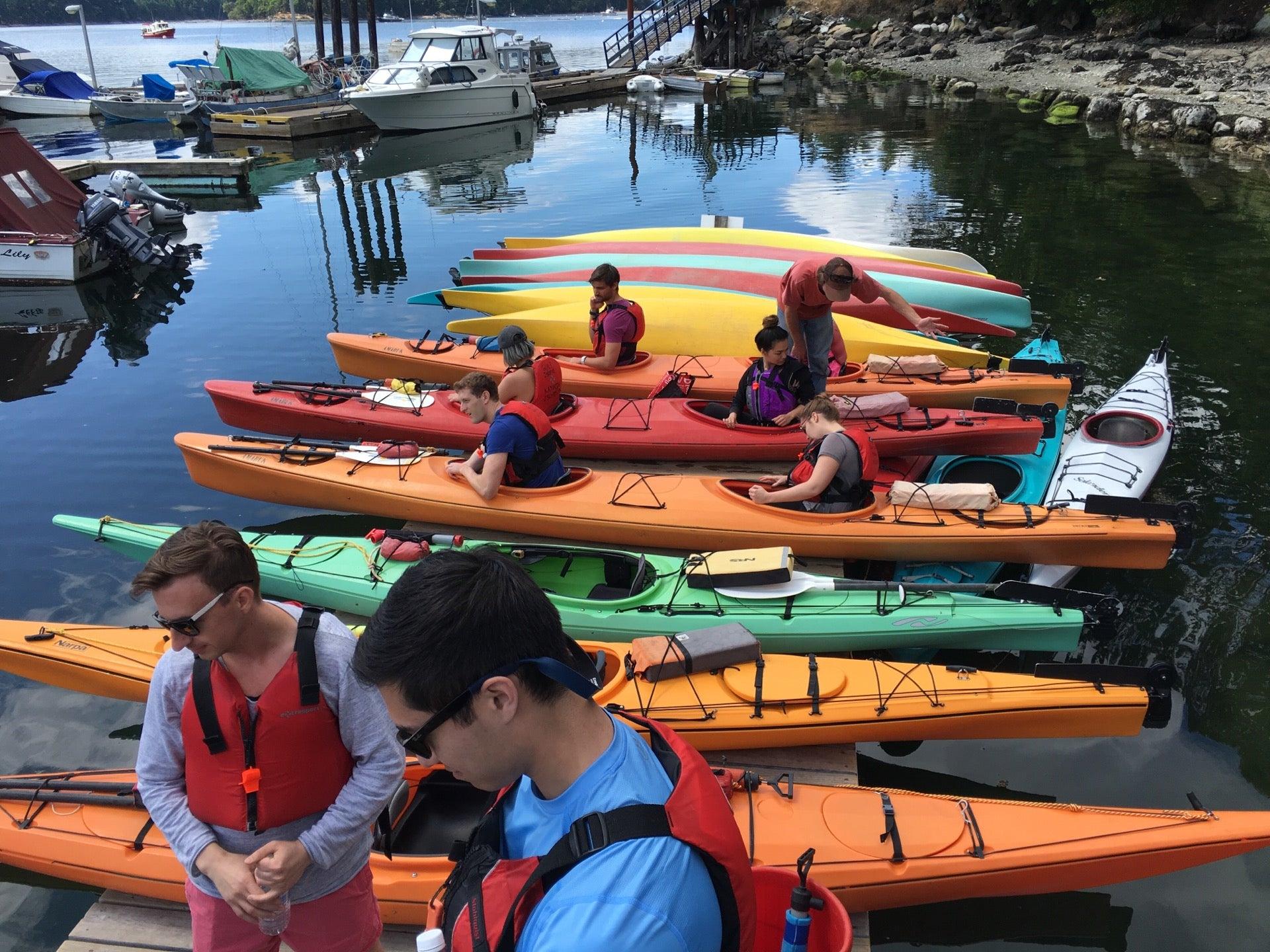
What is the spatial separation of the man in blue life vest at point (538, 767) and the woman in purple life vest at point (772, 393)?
19.6 feet

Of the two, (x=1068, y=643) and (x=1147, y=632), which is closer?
(x=1068, y=643)

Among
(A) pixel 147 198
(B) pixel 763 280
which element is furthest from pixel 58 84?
(B) pixel 763 280

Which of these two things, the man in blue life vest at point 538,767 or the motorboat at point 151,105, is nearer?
the man in blue life vest at point 538,767

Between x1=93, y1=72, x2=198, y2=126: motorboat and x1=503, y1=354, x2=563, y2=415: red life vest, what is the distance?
2993 cm

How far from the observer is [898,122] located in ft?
89.0

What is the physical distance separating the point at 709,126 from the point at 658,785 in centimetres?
3042

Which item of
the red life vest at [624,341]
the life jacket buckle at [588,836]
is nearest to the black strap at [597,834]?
the life jacket buckle at [588,836]

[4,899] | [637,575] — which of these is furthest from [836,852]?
[4,899]

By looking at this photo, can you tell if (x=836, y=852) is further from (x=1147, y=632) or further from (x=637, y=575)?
(x=1147, y=632)

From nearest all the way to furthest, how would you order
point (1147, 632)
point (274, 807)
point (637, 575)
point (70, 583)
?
point (274, 807) → point (637, 575) → point (1147, 632) → point (70, 583)

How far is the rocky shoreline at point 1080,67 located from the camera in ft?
A: 72.6

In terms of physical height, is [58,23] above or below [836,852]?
above

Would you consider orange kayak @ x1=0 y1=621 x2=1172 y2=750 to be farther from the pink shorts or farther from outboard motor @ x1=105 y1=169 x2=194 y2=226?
outboard motor @ x1=105 y1=169 x2=194 y2=226

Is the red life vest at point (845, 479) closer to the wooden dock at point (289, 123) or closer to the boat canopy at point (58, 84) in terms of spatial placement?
the wooden dock at point (289, 123)
